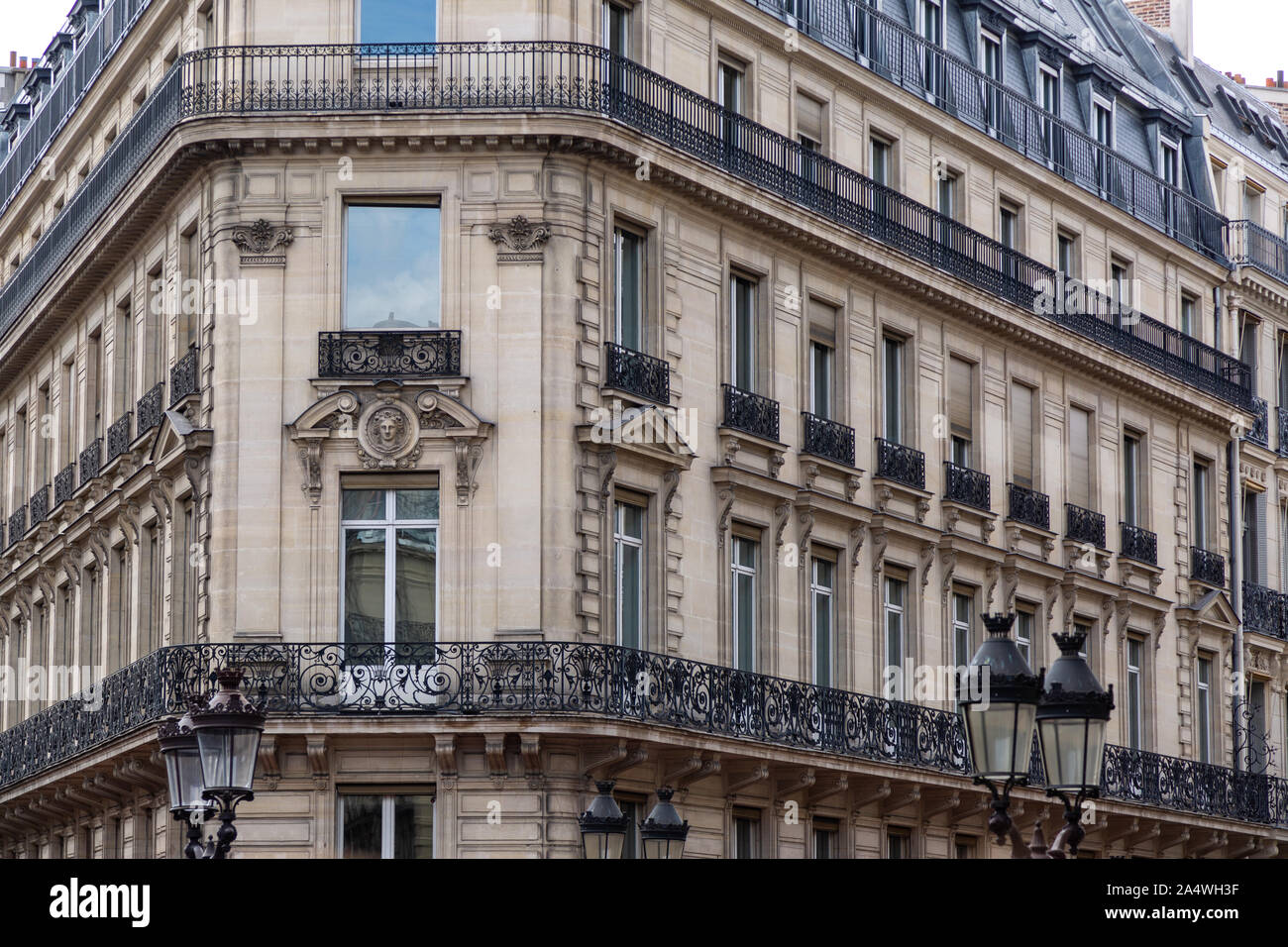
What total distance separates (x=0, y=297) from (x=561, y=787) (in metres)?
16.9

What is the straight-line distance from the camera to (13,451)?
118 feet

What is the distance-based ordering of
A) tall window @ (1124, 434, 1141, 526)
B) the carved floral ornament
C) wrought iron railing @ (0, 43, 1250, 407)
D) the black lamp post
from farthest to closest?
tall window @ (1124, 434, 1141, 526)
wrought iron railing @ (0, 43, 1250, 407)
the carved floral ornament
the black lamp post

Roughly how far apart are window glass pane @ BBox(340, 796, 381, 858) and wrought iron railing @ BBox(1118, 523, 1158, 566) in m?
15.3

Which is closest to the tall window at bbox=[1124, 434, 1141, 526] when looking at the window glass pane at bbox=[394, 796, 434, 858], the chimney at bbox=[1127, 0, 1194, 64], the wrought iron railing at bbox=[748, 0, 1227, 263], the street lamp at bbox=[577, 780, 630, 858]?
the wrought iron railing at bbox=[748, 0, 1227, 263]

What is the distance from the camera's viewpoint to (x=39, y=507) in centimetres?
3334

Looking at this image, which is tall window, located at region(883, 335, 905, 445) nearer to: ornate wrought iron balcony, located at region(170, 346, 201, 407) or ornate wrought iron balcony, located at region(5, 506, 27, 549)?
ornate wrought iron balcony, located at region(170, 346, 201, 407)

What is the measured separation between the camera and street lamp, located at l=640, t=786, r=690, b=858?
20891mm

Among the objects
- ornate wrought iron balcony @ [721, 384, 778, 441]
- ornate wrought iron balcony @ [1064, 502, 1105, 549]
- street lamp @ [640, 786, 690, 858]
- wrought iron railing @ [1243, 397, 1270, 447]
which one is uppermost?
wrought iron railing @ [1243, 397, 1270, 447]

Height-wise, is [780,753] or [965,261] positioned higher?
[965,261]

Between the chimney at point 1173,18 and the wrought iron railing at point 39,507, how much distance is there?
71.7ft

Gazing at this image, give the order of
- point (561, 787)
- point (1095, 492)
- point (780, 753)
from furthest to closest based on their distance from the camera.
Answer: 1. point (1095, 492)
2. point (780, 753)
3. point (561, 787)

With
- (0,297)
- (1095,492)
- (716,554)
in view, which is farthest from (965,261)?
(0,297)

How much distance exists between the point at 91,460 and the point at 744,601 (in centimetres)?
881
